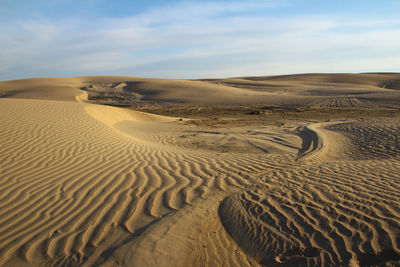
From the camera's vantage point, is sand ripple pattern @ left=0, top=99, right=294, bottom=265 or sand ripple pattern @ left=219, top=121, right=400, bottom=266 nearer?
sand ripple pattern @ left=219, top=121, right=400, bottom=266

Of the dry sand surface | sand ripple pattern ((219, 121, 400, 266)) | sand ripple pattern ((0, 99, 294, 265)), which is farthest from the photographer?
sand ripple pattern ((0, 99, 294, 265))

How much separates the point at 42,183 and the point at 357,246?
466cm

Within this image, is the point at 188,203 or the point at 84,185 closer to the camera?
the point at 188,203

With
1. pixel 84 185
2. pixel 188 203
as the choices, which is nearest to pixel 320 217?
pixel 188 203

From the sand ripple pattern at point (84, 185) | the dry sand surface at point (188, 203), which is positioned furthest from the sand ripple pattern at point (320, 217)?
the sand ripple pattern at point (84, 185)

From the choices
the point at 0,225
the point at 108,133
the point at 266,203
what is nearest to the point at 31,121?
the point at 108,133

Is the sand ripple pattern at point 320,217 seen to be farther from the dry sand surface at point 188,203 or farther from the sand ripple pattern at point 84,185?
the sand ripple pattern at point 84,185

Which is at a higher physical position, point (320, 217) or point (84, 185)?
point (320, 217)

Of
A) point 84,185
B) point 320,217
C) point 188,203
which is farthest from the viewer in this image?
point 84,185

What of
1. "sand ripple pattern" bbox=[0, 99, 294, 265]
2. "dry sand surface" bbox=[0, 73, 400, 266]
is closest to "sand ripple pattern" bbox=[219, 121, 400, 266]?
"dry sand surface" bbox=[0, 73, 400, 266]

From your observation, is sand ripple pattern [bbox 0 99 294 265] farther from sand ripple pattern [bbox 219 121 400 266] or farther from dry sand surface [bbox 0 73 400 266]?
sand ripple pattern [bbox 219 121 400 266]

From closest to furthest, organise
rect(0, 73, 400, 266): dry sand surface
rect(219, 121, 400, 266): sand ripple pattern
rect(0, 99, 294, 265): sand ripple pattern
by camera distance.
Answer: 1. rect(219, 121, 400, 266): sand ripple pattern
2. rect(0, 73, 400, 266): dry sand surface
3. rect(0, 99, 294, 265): sand ripple pattern

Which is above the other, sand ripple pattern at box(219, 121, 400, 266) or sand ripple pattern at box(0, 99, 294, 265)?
sand ripple pattern at box(219, 121, 400, 266)

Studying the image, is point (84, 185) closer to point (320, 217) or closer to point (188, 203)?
point (188, 203)
